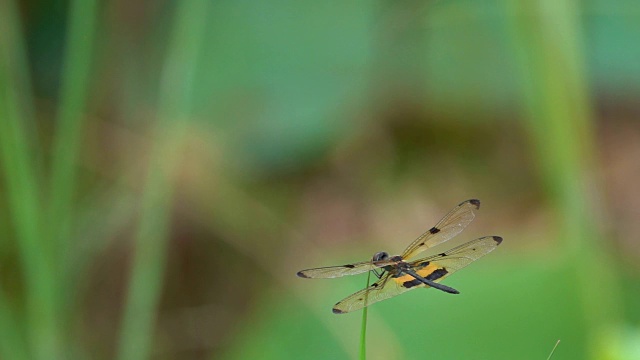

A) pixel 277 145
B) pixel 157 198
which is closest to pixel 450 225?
pixel 157 198

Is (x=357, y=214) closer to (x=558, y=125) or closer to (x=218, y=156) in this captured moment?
(x=218, y=156)

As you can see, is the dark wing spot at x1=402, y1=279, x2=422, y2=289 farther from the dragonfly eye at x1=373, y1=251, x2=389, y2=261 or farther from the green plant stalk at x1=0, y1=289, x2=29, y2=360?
the green plant stalk at x1=0, y1=289, x2=29, y2=360

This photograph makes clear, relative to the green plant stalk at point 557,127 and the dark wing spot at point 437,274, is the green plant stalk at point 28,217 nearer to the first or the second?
the dark wing spot at point 437,274

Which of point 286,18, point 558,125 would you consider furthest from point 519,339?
point 286,18

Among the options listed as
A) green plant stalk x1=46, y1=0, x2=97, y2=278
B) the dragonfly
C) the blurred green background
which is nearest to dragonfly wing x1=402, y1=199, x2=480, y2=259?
the dragonfly

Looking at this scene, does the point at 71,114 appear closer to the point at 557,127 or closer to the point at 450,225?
the point at 450,225

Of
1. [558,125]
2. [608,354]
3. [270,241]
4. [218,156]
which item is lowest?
[270,241]

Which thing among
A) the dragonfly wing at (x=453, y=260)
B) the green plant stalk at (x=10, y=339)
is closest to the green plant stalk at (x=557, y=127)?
the dragonfly wing at (x=453, y=260)
